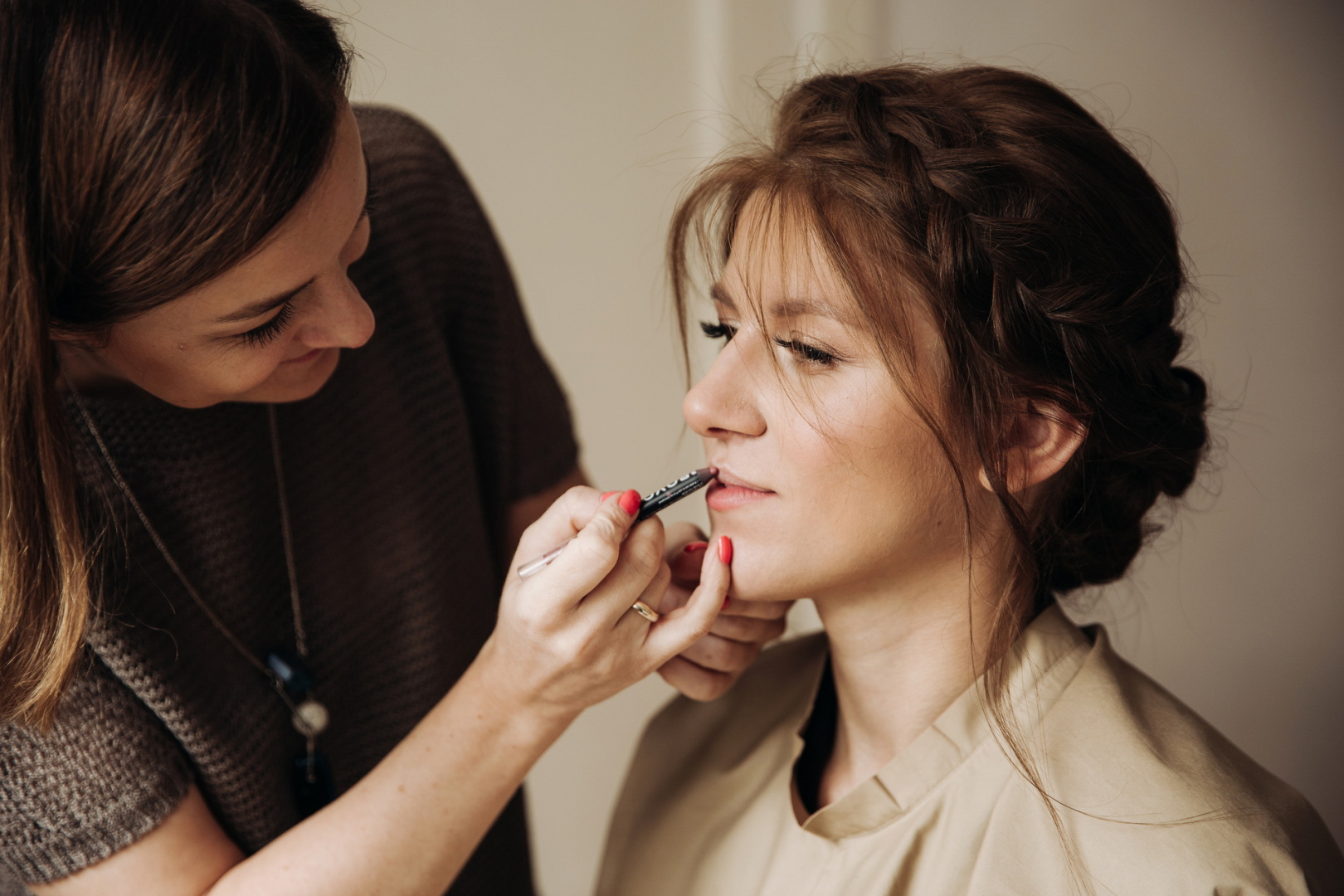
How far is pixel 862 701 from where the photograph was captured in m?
1.11

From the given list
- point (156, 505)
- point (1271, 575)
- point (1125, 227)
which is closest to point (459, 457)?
point (156, 505)

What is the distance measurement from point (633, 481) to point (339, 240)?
133 centimetres

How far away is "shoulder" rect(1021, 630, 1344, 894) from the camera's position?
83 cm

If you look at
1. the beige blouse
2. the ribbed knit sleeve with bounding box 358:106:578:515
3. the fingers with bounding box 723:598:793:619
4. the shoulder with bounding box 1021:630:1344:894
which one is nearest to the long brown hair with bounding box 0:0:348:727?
the ribbed knit sleeve with bounding box 358:106:578:515

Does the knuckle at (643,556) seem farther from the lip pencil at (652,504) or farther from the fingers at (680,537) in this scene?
the fingers at (680,537)

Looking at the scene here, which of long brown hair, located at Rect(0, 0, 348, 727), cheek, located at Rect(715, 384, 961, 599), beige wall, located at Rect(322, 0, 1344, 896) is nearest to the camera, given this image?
long brown hair, located at Rect(0, 0, 348, 727)

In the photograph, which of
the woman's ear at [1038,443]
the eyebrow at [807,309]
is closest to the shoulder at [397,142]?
the eyebrow at [807,309]

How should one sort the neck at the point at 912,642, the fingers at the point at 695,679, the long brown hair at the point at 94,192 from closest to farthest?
the long brown hair at the point at 94,192, the neck at the point at 912,642, the fingers at the point at 695,679

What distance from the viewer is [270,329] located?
34.1 inches

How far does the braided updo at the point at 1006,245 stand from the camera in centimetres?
86

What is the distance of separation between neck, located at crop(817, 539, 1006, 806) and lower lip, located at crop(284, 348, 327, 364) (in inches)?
24.6

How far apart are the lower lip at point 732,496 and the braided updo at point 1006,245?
21cm

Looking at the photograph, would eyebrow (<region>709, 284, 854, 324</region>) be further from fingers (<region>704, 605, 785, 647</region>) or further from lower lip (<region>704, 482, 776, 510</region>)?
fingers (<region>704, 605, 785, 647</region>)

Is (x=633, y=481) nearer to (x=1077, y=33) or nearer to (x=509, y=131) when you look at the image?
(x=509, y=131)
